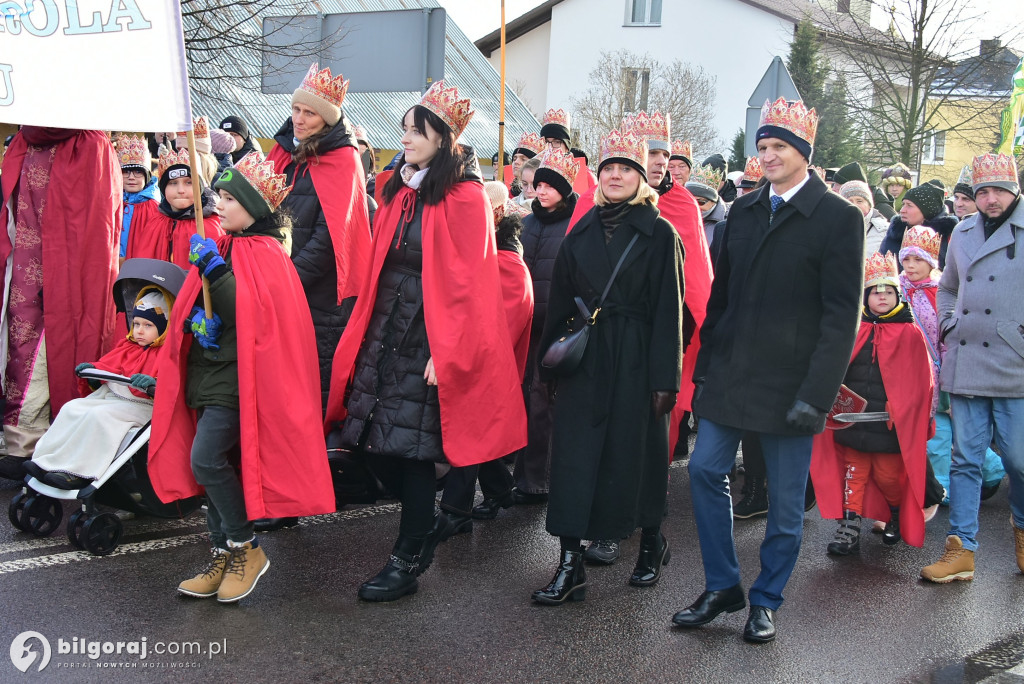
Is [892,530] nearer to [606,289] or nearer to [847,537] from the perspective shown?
[847,537]

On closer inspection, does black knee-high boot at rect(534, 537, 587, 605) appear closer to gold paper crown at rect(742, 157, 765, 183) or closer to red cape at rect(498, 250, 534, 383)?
red cape at rect(498, 250, 534, 383)

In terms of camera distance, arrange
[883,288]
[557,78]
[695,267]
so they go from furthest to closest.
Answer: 1. [557,78]
2. [695,267]
3. [883,288]

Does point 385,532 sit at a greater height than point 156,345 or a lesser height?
lesser

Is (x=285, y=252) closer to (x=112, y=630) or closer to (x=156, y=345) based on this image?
(x=156, y=345)

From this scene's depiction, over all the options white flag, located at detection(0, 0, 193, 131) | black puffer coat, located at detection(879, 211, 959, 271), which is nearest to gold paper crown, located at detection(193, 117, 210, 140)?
white flag, located at detection(0, 0, 193, 131)

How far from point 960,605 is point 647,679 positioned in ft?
6.88

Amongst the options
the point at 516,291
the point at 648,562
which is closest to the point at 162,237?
the point at 516,291

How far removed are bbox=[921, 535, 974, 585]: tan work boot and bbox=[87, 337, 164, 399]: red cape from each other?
4.27m

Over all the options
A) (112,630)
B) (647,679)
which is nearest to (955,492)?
(647,679)

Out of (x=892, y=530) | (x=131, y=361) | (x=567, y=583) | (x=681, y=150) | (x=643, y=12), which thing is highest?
(x=643, y=12)

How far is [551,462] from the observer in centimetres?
525

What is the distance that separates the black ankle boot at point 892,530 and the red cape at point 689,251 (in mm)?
1412

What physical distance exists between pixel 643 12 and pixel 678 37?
1.86m

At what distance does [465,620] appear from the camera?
4836 mm
